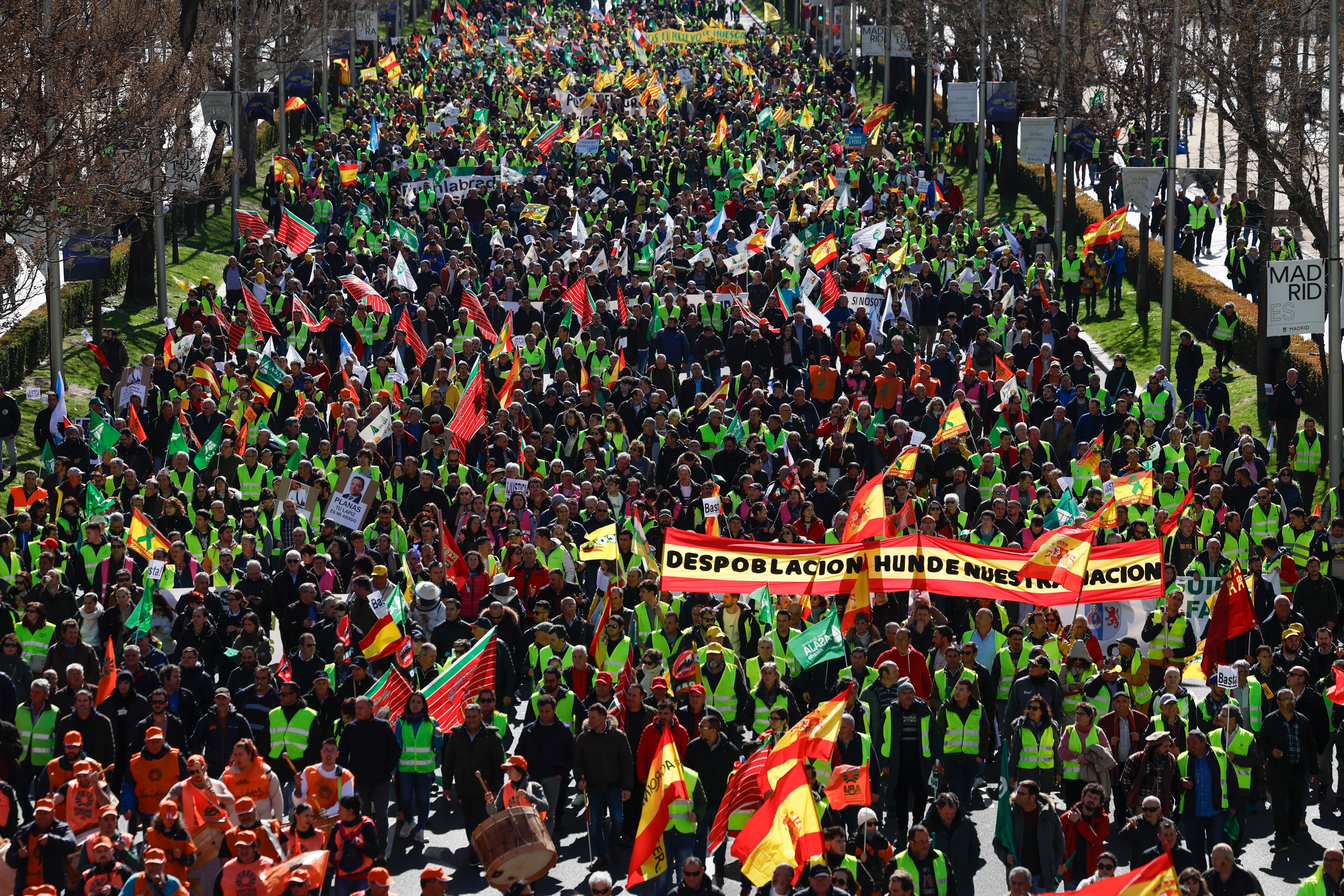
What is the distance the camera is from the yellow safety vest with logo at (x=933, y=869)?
12.3m

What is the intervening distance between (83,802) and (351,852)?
5.50 feet

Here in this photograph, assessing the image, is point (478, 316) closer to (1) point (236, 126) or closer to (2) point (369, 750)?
(2) point (369, 750)

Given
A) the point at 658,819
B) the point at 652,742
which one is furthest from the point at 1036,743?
the point at 658,819

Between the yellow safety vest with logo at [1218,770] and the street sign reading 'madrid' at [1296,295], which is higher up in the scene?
the street sign reading 'madrid' at [1296,295]

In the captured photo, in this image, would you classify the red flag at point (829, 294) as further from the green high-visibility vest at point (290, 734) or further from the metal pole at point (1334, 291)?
the green high-visibility vest at point (290, 734)

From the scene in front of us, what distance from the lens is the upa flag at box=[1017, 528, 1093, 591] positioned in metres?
16.3

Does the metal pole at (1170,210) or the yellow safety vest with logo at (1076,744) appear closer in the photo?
the yellow safety vest with logo at (1076,744)

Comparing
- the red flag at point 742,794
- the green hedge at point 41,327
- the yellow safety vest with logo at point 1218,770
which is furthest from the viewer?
the green hedge at point 41,327

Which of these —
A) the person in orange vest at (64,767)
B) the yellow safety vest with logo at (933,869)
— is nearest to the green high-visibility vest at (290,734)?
the person in orange vest at (64,767)

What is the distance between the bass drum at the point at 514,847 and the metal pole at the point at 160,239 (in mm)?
22779

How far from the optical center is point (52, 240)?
27.6m

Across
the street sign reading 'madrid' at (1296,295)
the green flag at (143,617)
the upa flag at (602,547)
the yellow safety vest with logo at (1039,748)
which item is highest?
the street sign reading 'madrid' at (1296,295)

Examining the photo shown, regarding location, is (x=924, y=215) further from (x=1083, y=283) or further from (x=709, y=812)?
(x=709, y=812)

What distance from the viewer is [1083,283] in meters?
35.9
